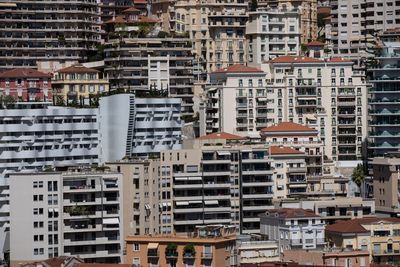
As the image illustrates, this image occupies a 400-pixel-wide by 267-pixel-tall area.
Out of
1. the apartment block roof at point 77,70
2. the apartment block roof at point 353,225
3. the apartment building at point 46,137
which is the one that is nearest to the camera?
the apartment block roof at point 353,225

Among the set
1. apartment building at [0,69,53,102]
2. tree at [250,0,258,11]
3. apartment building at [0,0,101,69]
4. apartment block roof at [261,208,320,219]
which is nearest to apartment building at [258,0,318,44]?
tree at [250,0,258,11]

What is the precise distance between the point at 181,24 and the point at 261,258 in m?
51.5

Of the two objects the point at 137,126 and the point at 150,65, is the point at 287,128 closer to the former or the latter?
the point at 137,126

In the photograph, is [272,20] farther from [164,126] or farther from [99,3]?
[164,126]

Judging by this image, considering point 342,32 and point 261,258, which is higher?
point 342,32

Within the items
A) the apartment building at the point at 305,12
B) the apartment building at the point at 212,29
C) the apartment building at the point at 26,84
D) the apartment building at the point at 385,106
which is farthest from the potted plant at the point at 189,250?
the apartment building at the point at 305,12

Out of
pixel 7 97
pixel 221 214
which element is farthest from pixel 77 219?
pixel 7 97

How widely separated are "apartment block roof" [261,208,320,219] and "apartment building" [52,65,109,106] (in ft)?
87.8

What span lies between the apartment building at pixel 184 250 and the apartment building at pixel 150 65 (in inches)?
1502

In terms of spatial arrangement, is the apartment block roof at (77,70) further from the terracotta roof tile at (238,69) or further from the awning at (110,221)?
the awning at (110,221)

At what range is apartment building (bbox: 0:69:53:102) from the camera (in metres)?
138

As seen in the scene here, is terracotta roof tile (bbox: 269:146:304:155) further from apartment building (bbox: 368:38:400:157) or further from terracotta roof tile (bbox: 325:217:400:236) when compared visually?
terracotta roof tile (bbox: 325:217:400:236)

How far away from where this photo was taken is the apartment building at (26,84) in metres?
138

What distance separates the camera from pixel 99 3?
156m
